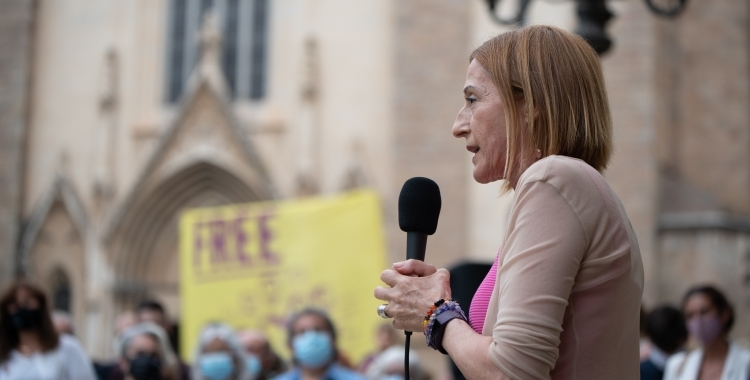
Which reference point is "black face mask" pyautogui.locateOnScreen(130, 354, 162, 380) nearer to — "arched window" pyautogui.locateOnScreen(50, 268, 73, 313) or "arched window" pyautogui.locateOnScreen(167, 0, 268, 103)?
"arched window" pyautogui.locateOnScreen(167, 0, 268, 103)

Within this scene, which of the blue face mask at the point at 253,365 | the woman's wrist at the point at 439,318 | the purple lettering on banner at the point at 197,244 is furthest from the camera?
the purple lettering on banner at the point at 197,244

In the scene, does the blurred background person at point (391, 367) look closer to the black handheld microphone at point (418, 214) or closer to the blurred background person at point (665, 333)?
the blurred background person at point (665, 333)

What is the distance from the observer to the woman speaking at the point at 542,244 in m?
1.70

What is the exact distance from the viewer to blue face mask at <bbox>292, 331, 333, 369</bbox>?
213 inches

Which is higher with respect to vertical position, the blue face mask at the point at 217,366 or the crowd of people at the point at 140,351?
the crowd of people at the point at 140,351

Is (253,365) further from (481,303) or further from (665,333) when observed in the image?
(481,303)

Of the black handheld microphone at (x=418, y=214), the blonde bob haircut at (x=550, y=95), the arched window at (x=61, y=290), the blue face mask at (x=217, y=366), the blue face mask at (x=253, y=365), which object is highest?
the blonde bob haircut at (x=550, y=95)

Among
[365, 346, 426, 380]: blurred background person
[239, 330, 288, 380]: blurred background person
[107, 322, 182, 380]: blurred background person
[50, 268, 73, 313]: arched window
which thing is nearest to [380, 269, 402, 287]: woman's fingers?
[107, 322, 182, 380]: blurred background person

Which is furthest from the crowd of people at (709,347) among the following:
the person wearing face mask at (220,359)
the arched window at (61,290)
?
the arched window at (61,290)

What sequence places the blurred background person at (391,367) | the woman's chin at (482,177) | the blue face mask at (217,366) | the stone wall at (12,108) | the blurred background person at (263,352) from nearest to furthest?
the woman's chin at (482,177) → the blue face mask at (217,366) → the blurred background person at (263,352) → the blurred background person at (391,367) → the stone wall at (12,108)

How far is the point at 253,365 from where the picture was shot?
642 centimetres

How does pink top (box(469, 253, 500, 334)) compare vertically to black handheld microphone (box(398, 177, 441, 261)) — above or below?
below

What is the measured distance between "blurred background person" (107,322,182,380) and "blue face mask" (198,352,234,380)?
368mm

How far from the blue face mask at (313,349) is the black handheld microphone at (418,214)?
3.49 metres
